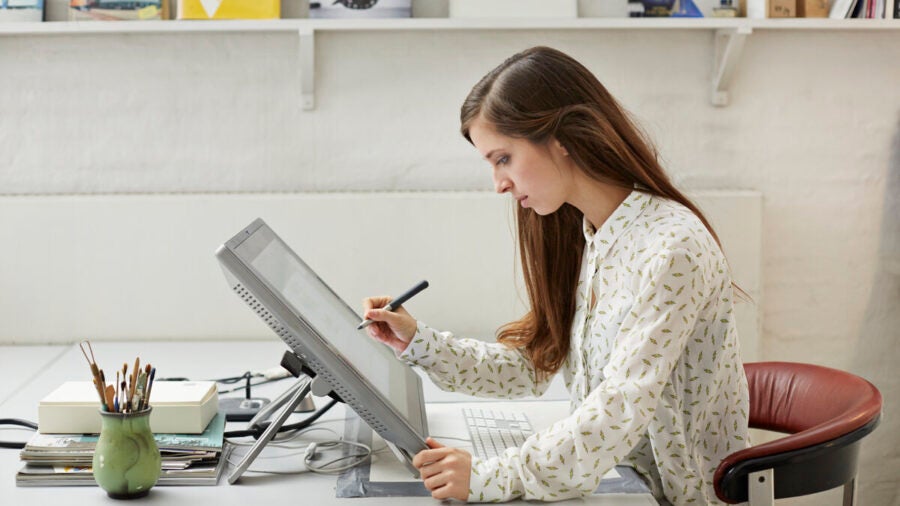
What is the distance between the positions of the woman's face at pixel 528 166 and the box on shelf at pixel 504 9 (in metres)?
1.16

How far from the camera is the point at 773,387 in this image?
190cm

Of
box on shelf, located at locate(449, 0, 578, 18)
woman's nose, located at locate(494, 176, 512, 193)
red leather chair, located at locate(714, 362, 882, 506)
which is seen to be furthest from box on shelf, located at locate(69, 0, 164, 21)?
red leather chair, located at locate(714, 362, 882, 506)

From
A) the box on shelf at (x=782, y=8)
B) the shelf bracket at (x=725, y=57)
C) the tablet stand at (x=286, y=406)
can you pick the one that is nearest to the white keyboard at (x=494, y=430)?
the tablet stand at (x=286, y=406)

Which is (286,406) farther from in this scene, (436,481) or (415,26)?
(415,26)

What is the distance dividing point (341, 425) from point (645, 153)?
0.68 m

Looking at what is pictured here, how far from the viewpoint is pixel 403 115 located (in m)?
2.78

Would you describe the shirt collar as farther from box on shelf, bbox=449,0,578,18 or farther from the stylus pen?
box on shelf, bbox=449,0,578,18

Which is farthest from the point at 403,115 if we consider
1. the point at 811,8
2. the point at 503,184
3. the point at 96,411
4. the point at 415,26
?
the point at 96,411

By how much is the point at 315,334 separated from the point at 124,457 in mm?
305

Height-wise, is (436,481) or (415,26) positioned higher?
(415,26)

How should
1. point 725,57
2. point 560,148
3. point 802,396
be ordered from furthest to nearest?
point 725,57 → point 802,396 → point 560,148

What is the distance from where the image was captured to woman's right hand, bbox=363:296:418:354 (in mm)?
1684

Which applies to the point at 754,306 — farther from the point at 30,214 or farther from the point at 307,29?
A: the point at 30,214

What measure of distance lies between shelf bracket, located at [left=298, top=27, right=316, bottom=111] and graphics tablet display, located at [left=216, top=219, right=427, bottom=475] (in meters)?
1.21
